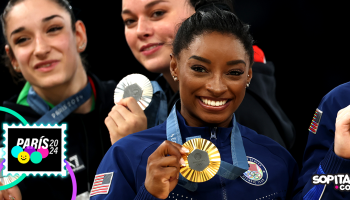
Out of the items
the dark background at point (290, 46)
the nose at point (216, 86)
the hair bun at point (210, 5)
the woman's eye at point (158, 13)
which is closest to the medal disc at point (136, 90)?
the woman's eye at point (158, 13)

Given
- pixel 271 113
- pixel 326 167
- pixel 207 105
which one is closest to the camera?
pixel 326 167

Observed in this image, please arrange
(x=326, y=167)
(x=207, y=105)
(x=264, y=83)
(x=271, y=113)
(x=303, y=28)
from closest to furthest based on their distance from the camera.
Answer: (x=326, y=167), (x=207, y=105), (x=271, y=113), (x=264, y=83), (x=303, y=28)

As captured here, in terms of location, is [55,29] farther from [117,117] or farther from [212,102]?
[212,102]

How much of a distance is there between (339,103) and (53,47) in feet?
5.06

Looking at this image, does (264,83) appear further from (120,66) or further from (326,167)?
(120,66)

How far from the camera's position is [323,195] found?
1.61m

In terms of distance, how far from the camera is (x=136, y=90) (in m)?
2.25

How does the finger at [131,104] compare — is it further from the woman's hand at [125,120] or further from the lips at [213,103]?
the lips at [213,103]

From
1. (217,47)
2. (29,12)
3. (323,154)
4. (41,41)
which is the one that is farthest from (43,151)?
(323,154)

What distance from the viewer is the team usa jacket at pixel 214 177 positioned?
1.62 m

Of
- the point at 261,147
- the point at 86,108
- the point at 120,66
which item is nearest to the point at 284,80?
the point at 120,66

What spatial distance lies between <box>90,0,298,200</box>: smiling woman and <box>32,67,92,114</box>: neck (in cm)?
102

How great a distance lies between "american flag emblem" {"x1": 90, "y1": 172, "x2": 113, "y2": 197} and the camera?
1.61 metres
